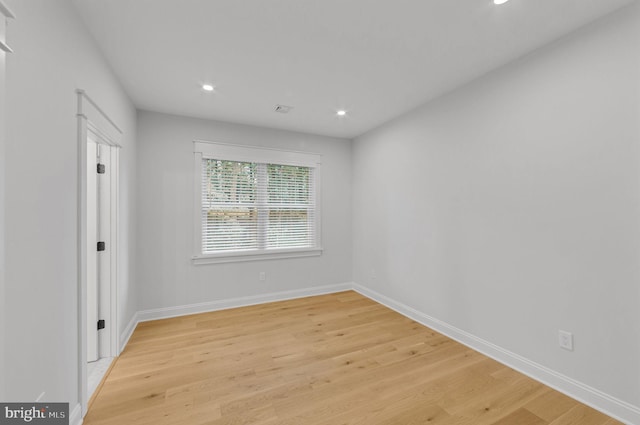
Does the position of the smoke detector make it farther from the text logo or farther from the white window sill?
the text logo

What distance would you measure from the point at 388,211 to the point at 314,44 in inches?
94.0

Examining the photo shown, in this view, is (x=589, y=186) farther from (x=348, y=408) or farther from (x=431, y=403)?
(x=348, y=408)

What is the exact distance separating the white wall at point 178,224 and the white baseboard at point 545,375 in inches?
86.1

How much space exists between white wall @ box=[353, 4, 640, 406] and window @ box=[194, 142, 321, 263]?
5.57 feet

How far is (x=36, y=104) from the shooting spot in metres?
1.29

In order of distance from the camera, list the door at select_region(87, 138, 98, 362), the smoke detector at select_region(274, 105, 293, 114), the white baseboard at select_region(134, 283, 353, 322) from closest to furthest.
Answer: the door at select_region(87, 138, 98, 362)
the smoke detector at select_region(274, 105, 293, 114)
the white baseboard at select_region(134, 283, 353, 322)

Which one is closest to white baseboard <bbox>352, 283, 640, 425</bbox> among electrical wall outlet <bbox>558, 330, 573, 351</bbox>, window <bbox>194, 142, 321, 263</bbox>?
electrical wall outlet <bbox>558, 330, 573, 351</bbox>

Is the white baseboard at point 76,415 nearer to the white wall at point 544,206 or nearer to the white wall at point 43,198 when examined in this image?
the white wall at point 43,198

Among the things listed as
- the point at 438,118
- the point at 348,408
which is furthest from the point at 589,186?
the point at 348,408

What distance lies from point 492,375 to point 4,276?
309 centimetres

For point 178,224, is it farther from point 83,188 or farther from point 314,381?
point 314,381

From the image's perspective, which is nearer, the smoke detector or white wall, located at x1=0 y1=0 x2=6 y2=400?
white wall, located at x1=0 y1=0 x2=6 y2=400

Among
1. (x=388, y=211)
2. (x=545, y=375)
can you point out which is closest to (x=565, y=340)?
(x=545, y=375)

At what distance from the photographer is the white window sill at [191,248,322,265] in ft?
11.9
